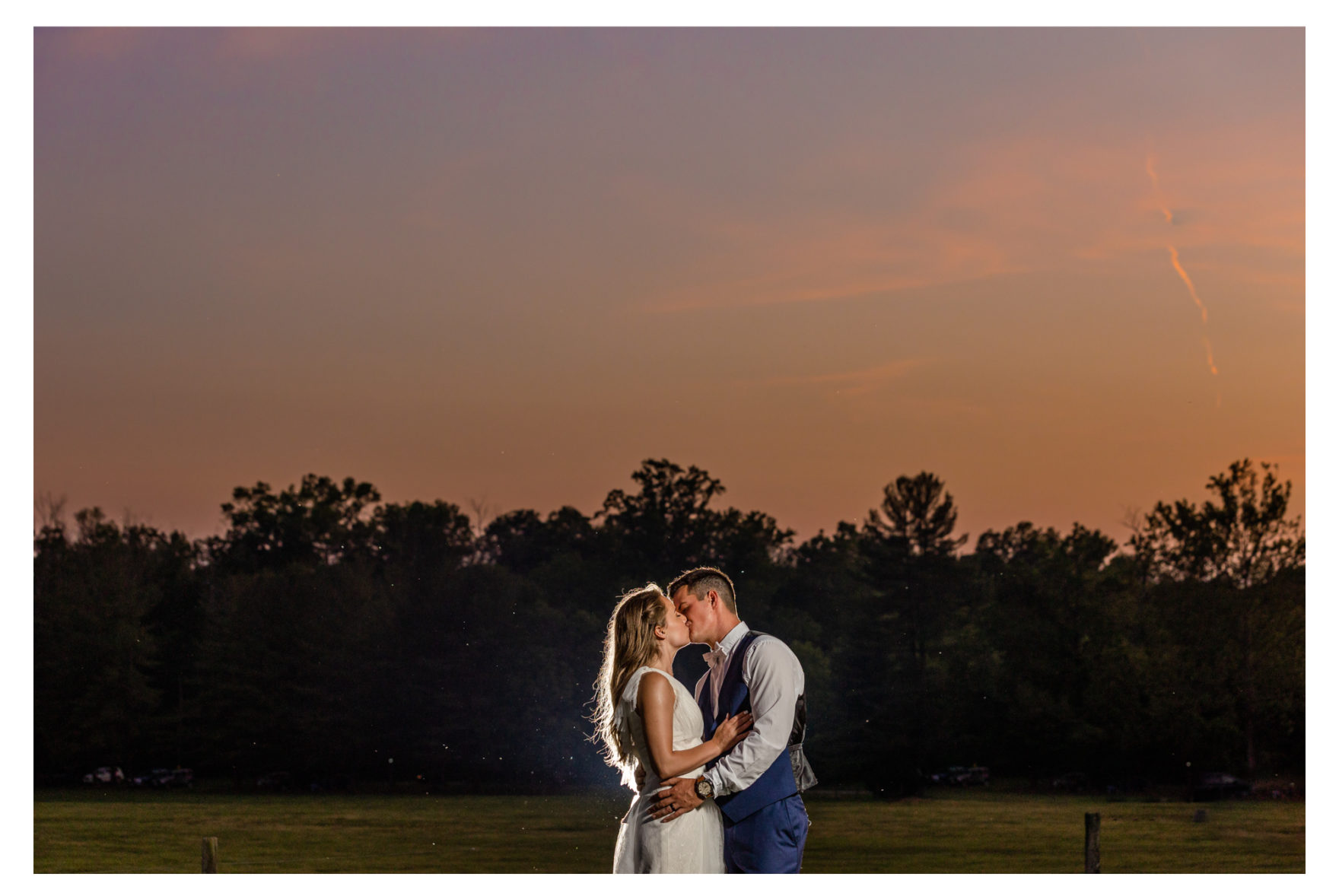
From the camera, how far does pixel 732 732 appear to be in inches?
181

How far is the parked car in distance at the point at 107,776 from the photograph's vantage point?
87.2 ft

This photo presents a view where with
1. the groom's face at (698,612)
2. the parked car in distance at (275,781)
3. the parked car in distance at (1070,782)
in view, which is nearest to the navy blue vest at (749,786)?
the groom's face at (698,612)

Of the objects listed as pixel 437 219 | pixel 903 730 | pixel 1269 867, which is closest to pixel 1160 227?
pixel 437 219

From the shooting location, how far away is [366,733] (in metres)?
28.5

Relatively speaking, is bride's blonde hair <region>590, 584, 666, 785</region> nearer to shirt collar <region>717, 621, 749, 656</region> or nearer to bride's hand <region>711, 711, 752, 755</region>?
bride's hand <region>711, 711, 752, 755</region>

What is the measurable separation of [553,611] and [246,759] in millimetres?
7495

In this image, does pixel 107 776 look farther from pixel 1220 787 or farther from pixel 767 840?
pixel 767 840

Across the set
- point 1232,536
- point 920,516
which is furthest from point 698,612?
point 1232,536

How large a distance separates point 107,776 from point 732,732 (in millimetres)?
25769

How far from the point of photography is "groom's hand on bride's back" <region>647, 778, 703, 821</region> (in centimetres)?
447

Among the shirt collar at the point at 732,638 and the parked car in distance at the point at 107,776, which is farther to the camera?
the parked car in distance at the point at 107,776

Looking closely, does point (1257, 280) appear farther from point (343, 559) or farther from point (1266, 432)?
point (343, 559)

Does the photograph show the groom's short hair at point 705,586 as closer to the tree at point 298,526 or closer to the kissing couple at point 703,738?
the kissing couple at point 703,738
